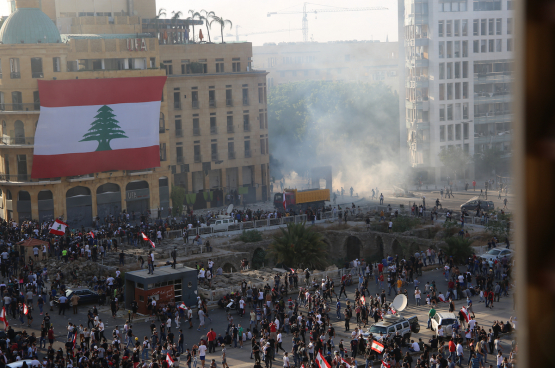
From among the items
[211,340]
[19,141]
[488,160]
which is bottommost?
[211,340]

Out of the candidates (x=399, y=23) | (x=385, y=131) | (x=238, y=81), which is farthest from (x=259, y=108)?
Result: (x=385, y=131)

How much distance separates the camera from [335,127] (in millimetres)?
109875

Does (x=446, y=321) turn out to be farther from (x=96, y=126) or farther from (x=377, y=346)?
(x=96, y=126)

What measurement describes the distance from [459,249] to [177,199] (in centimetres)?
3040

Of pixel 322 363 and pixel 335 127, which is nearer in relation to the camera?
pixel 322 363

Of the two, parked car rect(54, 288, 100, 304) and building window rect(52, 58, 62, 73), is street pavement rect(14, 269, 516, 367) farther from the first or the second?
building window rect(52, 58, 62, 73)

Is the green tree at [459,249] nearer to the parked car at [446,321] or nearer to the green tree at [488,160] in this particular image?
the parked car at [446,321]

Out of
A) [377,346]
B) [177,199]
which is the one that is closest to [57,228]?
[177,199]

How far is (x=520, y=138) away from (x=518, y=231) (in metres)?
0.22

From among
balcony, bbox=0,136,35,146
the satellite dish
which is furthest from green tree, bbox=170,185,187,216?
the satellite dish

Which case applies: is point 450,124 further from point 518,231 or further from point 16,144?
point 518,231

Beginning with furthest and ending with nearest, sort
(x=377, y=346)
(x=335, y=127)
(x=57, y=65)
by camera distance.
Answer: (x=335, y=127), (x=57, y=65), (x=377, y=346)

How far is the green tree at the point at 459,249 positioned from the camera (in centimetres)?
4597

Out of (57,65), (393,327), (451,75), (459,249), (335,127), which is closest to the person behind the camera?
(393,327)
